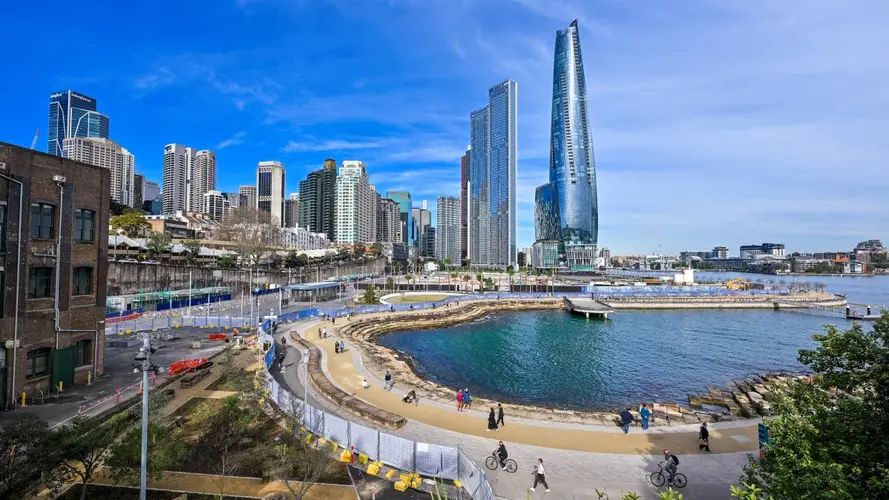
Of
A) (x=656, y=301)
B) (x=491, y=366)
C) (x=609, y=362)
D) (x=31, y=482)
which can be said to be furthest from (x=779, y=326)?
(x=31, y=482)

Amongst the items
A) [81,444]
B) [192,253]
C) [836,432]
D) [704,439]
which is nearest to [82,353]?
[81,444]

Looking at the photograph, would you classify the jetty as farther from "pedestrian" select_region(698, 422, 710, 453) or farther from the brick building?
the brick building

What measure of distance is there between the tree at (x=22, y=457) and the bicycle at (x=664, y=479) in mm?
19203

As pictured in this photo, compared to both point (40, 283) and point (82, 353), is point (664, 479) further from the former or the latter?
point (40, 283)

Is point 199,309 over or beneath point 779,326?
over

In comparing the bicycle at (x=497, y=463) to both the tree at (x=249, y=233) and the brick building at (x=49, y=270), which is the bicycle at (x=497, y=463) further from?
the tree at (x=249, y=233)

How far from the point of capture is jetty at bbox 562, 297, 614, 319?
281 feet

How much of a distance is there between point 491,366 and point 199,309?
46.2 meters

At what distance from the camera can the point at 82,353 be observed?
2614cm

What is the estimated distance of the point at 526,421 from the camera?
22.1 meters

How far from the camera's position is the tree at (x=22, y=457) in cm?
1095

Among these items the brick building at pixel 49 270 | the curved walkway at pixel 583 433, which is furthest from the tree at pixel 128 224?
the curved walkway at pixel 583 433

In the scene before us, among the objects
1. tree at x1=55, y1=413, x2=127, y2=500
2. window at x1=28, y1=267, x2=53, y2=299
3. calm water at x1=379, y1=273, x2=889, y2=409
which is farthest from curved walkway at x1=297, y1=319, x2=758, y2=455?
window at x1=28, y1=267, x2=53, y2=299

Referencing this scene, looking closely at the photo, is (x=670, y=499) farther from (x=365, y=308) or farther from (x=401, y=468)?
(x=365, y=308)
